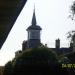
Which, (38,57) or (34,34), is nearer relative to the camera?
(38,57)

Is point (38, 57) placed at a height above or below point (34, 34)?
below

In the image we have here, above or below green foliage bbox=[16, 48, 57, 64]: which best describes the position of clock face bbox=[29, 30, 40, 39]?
above

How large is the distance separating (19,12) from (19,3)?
87 cm

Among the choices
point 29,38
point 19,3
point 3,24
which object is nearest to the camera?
point 19,3

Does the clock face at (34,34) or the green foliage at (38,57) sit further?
the clock face at (34,34)

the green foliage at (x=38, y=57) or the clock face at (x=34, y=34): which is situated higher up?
the clock face at (x=34, y=34)

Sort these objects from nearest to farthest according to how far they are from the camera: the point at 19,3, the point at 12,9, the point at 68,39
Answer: the point at 19,3
the point at 12,9
the point at 68,39

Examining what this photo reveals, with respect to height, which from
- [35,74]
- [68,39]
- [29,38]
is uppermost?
[29,38]

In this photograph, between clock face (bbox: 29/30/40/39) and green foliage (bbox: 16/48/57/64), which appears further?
clock face (bbox: 29/30/40/39)

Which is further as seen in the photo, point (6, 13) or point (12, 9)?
point (6, 13)

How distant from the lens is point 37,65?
18.5 metres

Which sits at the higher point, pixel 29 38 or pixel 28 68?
pixel 29 38

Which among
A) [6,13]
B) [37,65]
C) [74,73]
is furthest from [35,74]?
[74,73]

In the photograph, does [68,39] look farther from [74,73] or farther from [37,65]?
[37,65]
